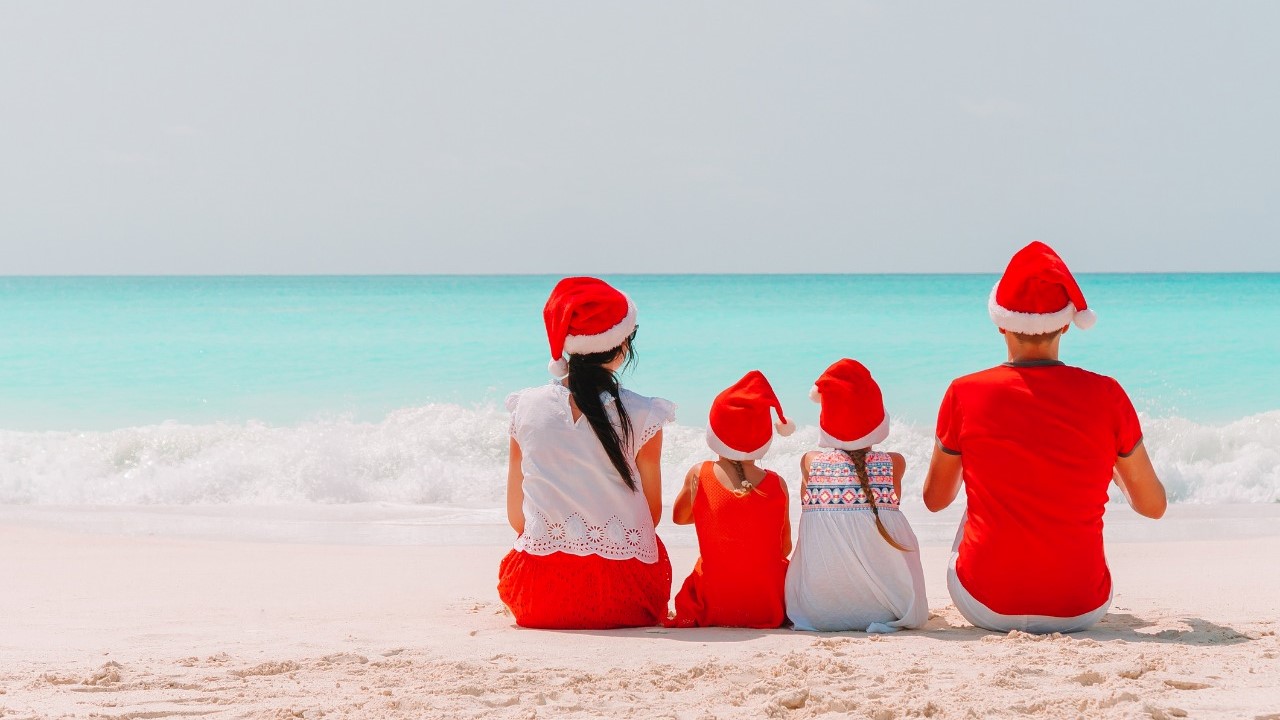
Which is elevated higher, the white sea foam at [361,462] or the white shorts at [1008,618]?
the white shorts at [1008,618]

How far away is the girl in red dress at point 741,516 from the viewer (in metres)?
3.74

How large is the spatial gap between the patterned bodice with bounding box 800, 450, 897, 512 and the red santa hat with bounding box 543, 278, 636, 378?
81 centimetres

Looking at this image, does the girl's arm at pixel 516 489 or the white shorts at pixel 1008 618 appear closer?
the white shorts at pixel 1008 618

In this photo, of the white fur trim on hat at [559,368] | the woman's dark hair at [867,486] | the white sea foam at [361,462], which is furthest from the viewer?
the white sea foam at [361,462]

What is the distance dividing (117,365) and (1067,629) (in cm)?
1833

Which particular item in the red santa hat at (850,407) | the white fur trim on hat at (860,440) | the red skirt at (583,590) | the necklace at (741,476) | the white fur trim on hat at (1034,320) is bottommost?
the red skirt at (583,590)

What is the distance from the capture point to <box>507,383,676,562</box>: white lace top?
12.5 feet

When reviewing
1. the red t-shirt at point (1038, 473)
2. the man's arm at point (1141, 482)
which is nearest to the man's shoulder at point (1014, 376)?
the red t-shirt at point (1038, 473)

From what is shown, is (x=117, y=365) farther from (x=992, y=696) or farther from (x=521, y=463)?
(x=992, y=696)

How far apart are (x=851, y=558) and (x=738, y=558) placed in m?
0.38

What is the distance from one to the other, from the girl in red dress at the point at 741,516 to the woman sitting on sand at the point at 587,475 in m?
0.18

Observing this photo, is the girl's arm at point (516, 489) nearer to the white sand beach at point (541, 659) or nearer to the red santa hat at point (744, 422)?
the white sand beach at point (541, 659)

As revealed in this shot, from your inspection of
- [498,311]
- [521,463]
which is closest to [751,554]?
[521,463]

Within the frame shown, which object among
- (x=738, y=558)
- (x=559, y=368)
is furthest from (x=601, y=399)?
(x=738, y=558)
